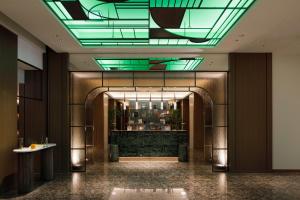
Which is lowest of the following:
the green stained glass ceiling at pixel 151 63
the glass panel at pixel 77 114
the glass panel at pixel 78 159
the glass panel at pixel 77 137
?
the glass panel at pixel 78 159

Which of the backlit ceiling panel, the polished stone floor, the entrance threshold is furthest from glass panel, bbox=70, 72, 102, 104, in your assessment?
the entrance threshold

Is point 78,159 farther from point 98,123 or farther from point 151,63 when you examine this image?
point 98,123

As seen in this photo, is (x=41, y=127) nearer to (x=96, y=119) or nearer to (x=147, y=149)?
(x=147, y=149)

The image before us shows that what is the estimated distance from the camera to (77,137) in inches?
432

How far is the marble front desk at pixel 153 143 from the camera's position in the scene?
47.2 ft

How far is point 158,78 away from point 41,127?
4266 millimetres

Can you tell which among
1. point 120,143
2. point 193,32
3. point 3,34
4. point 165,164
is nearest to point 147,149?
point 120,143

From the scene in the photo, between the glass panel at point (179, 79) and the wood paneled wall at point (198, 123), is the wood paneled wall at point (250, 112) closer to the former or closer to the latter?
the glass panel at point (179, 79)

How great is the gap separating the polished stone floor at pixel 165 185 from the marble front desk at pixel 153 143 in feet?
9.54

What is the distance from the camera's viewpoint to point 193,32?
8922 millimetres

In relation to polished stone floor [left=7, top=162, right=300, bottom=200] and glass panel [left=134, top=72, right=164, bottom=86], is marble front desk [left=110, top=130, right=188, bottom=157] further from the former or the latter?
glass panel [left=134, top=72, right=164, bottom=86]

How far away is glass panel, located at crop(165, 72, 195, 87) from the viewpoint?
36.8 ft

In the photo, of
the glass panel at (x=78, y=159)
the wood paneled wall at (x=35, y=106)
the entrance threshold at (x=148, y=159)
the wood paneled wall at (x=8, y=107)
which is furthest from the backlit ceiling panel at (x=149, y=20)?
the entrance threshold at (x=148, y=159)

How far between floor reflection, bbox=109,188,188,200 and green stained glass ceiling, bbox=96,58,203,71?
4642 millimetres
